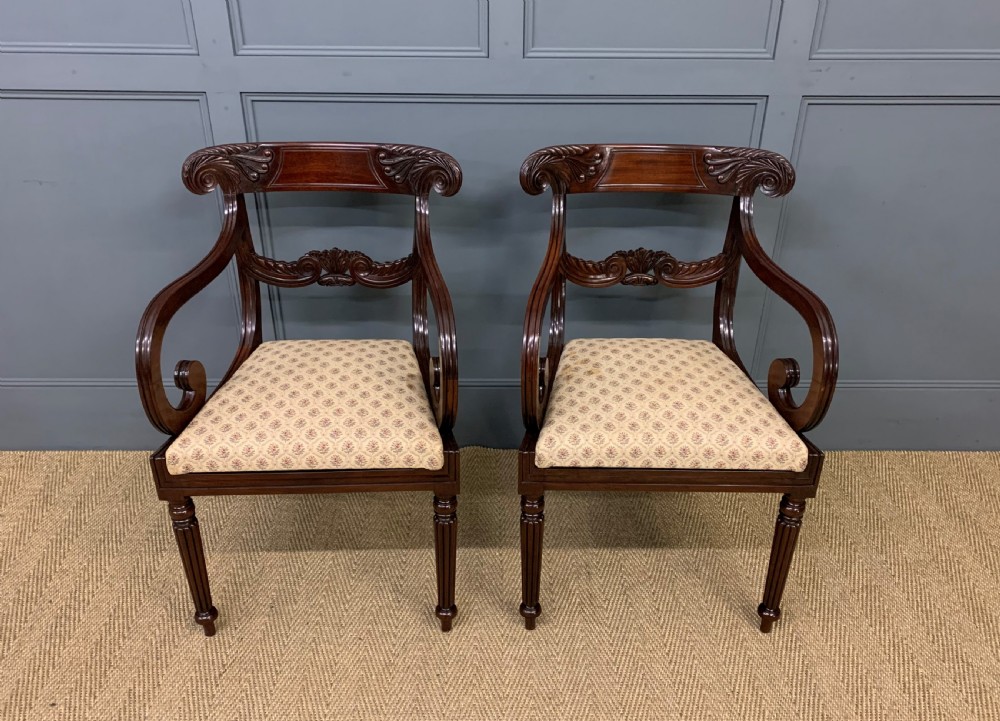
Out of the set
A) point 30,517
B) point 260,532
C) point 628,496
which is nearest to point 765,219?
point 628,496

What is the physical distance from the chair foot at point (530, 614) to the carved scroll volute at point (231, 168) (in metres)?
1.12

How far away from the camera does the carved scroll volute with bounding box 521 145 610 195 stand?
1.41m

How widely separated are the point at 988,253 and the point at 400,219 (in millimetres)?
1633

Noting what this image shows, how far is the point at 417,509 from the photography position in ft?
6.00

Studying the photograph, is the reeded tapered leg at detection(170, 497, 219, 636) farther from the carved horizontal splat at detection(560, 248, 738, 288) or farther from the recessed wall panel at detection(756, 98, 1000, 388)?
the recessed wall panel at detection(756, 98, 1000, 388)

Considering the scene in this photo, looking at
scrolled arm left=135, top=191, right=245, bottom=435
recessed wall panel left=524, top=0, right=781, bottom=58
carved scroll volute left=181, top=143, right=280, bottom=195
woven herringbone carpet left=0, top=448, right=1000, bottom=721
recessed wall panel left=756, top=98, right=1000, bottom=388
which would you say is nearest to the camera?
scrolled arm left=135, top=191, right=245, bottom=435

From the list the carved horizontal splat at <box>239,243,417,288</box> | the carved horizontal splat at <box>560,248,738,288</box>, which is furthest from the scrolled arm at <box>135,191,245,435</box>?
the carved horizontal splat at <box>560,248,738,288</box>

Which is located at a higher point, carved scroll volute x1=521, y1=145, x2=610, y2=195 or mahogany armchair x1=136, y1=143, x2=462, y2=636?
carved scroll volute x1=521, y1=145, x2=610, y2=195

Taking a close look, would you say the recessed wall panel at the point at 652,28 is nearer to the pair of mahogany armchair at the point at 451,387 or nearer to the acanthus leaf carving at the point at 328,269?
the pair of mahogany armchair at the point at 451,387

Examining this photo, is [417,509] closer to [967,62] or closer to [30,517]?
[30,517]

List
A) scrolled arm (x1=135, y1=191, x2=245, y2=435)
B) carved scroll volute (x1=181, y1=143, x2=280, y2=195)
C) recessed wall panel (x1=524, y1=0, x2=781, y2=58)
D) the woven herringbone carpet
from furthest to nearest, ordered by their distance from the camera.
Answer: recessed wall panel (x1=524, y1=0, x2=781, y2=58), carved scroll volute (x1=181, y1=143, x2=280, y2=195), the woven herringbone carpet, scrolled arm (x1=135, y1=191, x2=245, y2=435)

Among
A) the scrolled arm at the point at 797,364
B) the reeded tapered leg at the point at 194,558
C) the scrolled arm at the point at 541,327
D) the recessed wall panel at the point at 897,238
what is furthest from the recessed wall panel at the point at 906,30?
the reeded tapered leg at the point at 194,558

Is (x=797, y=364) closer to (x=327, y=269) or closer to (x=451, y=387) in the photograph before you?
(x=451, y=387)

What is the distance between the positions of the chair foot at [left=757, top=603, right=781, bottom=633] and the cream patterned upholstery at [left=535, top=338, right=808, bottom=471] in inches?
15.1
